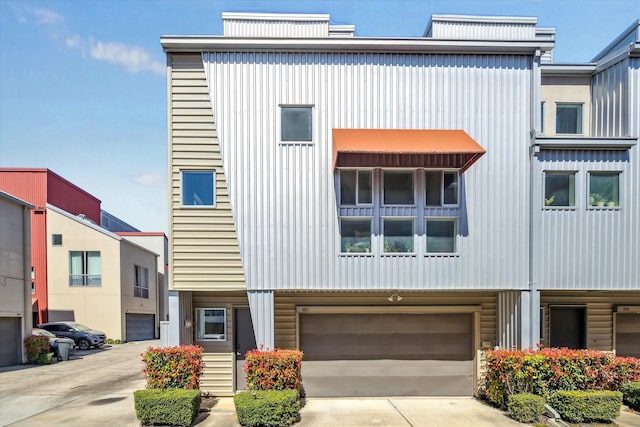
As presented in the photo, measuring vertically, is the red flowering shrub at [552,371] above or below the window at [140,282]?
above

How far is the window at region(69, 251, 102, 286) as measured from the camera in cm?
2389

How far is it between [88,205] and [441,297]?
27927 mm

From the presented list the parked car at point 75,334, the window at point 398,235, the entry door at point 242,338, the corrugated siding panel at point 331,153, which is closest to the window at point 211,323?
the entry door at point 242,338

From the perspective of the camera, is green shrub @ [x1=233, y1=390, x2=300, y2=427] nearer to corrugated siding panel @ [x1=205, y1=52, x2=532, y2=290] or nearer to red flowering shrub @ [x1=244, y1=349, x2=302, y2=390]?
red flowering shrub @ [x1=244, y1=349, x2=302, y2=390]

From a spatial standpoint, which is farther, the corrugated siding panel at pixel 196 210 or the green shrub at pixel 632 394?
the corrugated siding panel at pixel 196 210

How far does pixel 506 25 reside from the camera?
11.7 metres

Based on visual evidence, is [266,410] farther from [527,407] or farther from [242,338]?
[527,407]

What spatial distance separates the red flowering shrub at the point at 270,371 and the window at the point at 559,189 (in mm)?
7591

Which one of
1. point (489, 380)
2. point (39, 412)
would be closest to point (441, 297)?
point (489, 380)

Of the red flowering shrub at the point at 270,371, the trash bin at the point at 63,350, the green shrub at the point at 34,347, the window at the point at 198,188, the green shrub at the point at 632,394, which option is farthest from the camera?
the trash bin at the point at 63,350

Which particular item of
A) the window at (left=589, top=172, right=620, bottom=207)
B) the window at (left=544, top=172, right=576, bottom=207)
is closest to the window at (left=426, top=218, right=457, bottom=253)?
the window at (left=544, top=172, right=576, bottom=207)

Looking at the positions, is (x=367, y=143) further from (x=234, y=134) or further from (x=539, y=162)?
(x=539, y=162)

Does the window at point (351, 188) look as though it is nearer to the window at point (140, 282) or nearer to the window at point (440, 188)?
the window at point (440, 188)

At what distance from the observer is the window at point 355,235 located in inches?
390
